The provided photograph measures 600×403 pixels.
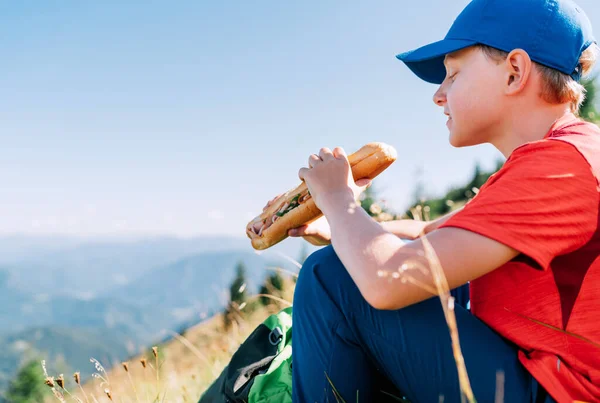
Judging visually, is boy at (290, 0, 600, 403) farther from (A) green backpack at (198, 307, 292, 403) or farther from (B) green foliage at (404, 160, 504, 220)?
(B) green foliage at (404, 160, 504, 220)

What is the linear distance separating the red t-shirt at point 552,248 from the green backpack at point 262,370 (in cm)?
130

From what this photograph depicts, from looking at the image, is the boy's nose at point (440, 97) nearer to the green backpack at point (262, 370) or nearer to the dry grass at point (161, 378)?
the dry grass at point (161, 378)

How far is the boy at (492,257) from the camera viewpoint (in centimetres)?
153

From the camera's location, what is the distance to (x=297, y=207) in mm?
2592

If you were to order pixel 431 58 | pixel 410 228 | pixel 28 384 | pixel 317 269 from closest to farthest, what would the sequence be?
pixel 317 269 < pixel 431 58 < pixel 410 228 < pixel 28 384

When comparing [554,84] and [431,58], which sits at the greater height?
[431,58]

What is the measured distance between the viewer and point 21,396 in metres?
48.4

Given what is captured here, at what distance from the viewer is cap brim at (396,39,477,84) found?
2.23 metres

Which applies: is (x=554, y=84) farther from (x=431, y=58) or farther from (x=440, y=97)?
(x=431, y=58)

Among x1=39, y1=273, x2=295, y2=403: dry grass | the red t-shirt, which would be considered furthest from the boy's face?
x1=39, y1=273, x2=295, y2=403: dry grass

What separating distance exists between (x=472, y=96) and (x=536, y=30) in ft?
1.21

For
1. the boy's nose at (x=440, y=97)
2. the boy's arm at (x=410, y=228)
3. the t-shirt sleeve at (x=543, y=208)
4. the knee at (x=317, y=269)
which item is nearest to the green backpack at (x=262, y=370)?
the knee at (x=317, y=269)

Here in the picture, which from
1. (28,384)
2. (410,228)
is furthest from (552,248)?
(28,384)

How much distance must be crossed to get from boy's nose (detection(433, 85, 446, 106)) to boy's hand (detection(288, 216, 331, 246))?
0.89 metres
